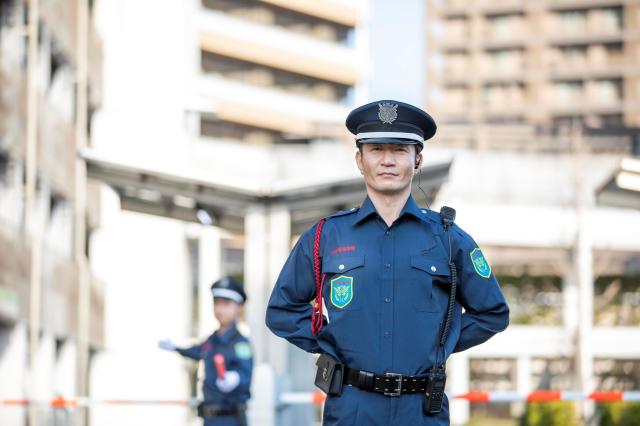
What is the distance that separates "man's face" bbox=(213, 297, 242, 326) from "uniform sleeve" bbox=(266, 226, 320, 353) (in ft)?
18.4

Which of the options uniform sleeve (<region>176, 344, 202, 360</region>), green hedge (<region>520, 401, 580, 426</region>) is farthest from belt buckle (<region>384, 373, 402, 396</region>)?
green hedge (<region>520, 401, 580, 426</region>)

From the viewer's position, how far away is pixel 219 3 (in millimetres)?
73125

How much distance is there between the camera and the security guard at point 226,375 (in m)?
10.8

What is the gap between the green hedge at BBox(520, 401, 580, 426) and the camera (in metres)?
30.1

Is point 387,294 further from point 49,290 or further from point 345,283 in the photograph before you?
point 49,290

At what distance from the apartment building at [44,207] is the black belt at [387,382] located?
15.8 meters

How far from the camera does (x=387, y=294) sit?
5086mm

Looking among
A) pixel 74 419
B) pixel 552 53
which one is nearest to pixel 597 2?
pixel 552 53

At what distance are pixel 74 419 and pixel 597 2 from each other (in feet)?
279

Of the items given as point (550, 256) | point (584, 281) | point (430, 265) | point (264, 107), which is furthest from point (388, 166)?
point (264, 107)

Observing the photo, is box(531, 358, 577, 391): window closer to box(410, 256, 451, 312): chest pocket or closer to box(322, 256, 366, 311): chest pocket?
box(410, 256, 451, 312): chest pocket

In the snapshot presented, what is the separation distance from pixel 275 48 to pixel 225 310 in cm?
6444

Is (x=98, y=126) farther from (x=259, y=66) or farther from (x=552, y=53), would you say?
(x=552, y=53)

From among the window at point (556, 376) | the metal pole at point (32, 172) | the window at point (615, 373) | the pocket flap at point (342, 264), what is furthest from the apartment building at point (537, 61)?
the pocket flap at point (342, 264)
